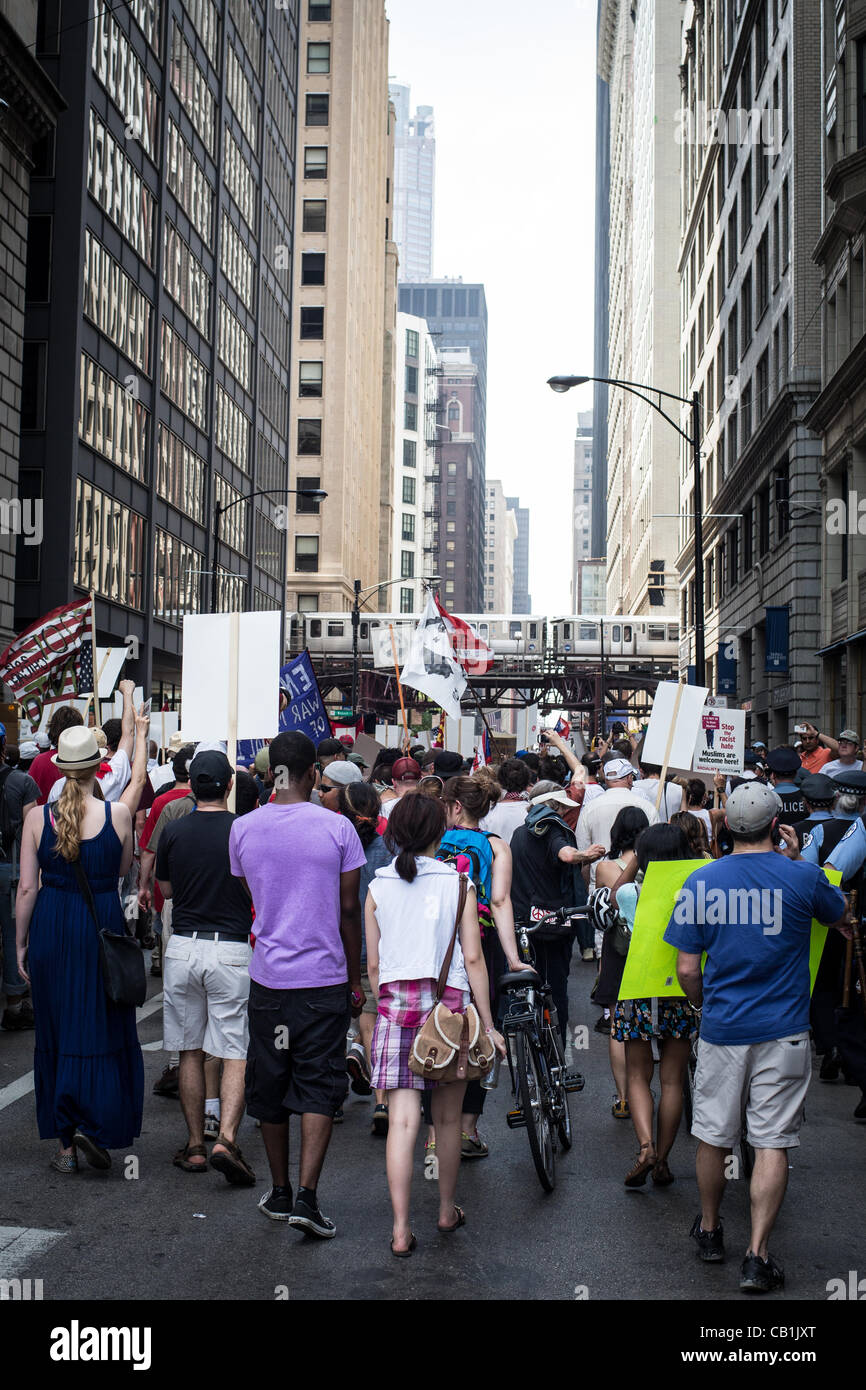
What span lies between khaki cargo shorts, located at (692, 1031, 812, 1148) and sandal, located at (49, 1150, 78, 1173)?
3080mm

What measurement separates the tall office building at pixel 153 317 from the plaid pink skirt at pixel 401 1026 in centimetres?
2627

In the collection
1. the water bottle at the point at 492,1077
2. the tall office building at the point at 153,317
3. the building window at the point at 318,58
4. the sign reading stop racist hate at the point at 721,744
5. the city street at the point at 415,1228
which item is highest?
the building window at the point at 318,58

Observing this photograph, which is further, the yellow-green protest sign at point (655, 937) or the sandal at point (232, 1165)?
the sandal at point (232, 1165)

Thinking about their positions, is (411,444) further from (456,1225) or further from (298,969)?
(456,1225)

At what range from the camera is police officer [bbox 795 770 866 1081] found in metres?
7.79

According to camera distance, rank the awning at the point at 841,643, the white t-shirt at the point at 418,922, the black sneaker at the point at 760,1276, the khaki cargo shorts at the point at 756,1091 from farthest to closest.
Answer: the awning at the point at 841,643 < the white t-shirt at the point at 418,922 < the khaki cargo shorts at the point at 756,1091 < the black sneaker at the point at 760,1276

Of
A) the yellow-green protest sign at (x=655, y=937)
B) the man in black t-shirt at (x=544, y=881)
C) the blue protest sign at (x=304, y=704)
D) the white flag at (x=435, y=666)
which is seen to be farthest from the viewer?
the white flag at (x=435, y=666)

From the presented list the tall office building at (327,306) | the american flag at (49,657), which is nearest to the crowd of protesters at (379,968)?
the american flag at (49,657)

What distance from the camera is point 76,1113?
688cm

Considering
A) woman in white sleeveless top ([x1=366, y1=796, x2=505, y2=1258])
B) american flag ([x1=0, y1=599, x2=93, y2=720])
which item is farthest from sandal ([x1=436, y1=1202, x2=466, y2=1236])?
american flag ([x1=0, y1=599, x2=93, y2=720])

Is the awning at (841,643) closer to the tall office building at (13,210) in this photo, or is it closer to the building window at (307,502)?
the tall office building at (13,210)

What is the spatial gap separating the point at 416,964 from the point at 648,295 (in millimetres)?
94049

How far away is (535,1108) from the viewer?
6828 millimetres

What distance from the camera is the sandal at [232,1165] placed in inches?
262
